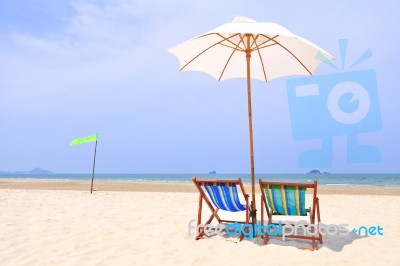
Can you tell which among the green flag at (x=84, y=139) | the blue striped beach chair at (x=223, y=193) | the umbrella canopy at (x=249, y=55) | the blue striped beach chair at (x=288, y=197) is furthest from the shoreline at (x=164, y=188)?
the blue striped beach chair at (x=223, y=193)

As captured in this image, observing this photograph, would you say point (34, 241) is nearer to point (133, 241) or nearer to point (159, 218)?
point (133, 241)

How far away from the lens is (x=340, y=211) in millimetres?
7145

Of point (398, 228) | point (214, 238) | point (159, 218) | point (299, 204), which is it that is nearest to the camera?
point (299, 204)

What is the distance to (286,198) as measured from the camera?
4020mm

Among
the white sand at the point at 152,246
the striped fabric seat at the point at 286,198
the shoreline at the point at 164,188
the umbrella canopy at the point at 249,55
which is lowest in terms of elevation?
the white sand at the point at 152,246

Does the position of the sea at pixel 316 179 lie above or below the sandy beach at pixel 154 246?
above

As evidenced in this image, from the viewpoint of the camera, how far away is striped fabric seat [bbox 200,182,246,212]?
13.6ft

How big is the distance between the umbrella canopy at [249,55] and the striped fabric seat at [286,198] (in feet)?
1.14

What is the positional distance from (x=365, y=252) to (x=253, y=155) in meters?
1.68

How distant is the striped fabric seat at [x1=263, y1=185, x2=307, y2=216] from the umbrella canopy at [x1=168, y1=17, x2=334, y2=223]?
1.14 ft

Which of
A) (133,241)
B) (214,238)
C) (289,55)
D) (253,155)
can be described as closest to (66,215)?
(133,241)

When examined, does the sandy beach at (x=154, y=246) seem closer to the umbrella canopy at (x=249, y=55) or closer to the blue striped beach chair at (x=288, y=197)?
the blue striped beach chair at (x=288, y=197)

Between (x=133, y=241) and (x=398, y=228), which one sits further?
(x=398, y=228)

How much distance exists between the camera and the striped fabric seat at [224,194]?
414 cm
